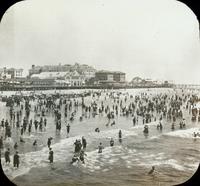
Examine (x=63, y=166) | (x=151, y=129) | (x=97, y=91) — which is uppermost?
(x=97, y=91)

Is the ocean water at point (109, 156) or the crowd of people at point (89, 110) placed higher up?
the crowd of people at point (89, 110)

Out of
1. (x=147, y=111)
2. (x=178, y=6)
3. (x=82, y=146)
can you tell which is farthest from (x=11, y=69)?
(x=178, y=6)

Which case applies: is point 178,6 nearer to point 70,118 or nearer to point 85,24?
point 85,24

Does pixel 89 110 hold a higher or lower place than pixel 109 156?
higher

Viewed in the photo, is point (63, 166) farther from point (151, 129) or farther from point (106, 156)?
point (151, 129)

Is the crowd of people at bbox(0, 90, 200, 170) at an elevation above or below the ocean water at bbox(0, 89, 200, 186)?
above

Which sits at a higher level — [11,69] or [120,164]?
[11,69]
